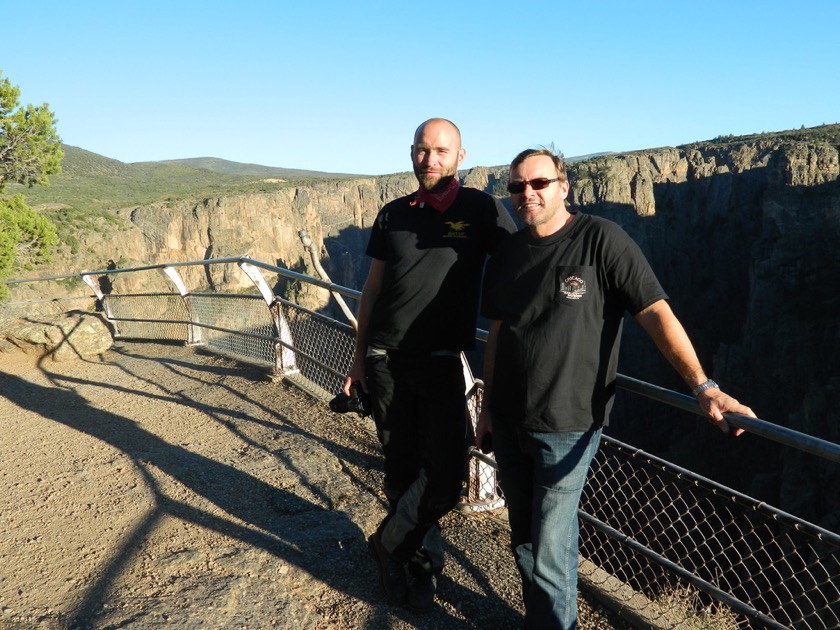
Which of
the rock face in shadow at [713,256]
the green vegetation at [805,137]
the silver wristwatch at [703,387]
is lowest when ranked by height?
the rock face in shadow at [713,256]

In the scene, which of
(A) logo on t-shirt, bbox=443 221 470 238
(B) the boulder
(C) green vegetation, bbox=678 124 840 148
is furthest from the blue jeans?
(C) green vegetation, bbox=678 124 840 148

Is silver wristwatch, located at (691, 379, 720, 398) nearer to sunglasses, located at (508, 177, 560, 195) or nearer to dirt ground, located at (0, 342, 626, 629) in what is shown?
sunglasses, located at (508, 177, 560, 195)

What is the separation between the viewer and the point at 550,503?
7.72 feet

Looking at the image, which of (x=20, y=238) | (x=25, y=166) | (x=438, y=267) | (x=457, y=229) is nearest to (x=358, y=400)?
(x=438, y=267)

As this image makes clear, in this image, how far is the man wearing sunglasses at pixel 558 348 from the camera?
2230 mm

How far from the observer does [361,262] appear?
298ft

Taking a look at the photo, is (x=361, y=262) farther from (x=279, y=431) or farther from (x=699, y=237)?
(x=279, y=431)

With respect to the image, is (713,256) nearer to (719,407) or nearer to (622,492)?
(622,492)

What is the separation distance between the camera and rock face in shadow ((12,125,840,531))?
107 feet

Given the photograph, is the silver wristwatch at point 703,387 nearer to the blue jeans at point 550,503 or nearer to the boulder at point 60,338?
the blue jeans at point 550,503

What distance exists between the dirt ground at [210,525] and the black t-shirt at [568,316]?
45.7 inches

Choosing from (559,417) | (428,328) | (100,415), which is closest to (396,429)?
(428,328)

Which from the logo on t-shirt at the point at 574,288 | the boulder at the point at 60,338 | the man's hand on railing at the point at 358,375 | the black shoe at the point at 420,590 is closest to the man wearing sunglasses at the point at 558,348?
the logo on t-shirt at the point at 574,288

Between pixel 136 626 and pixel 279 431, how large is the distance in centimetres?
246
